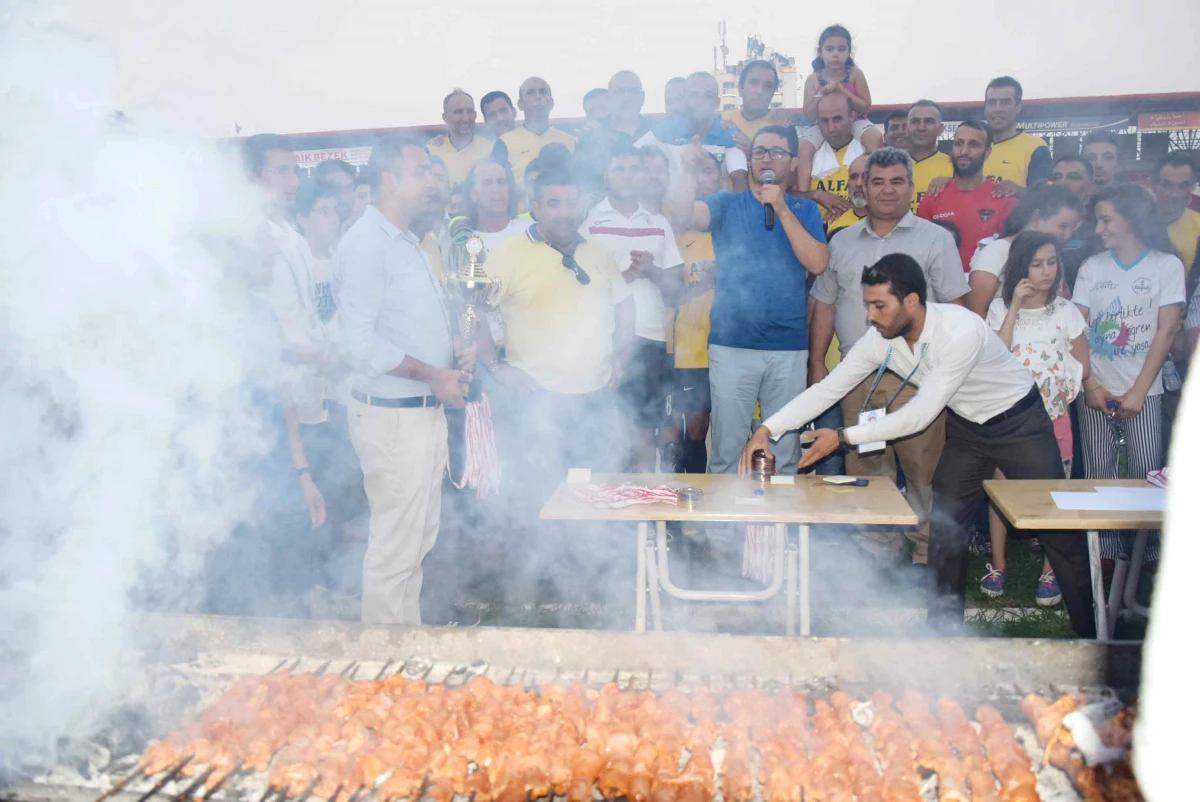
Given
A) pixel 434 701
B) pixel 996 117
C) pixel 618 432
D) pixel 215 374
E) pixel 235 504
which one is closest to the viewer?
pixel 434 701

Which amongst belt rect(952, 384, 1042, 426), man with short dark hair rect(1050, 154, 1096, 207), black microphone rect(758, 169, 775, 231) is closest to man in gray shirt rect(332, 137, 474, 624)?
black microphone rect(758, 169, 775, 231)

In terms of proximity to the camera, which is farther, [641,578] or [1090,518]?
→ [641,578]

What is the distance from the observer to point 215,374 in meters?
3.22

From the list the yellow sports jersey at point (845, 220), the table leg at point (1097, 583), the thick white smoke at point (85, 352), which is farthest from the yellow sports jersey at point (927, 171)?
the thick white smoke at point (85, 352)

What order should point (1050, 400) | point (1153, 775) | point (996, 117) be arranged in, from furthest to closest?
point (996, 117) → point (1050, 400) → point (1153, 775)

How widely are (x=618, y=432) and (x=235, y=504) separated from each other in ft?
7.65

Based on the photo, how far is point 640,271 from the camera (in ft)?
17.5

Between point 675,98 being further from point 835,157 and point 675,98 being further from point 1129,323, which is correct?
point 1129,323

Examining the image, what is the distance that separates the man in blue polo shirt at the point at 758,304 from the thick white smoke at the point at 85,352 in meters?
3.07

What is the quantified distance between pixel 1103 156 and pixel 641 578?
4.48 metres

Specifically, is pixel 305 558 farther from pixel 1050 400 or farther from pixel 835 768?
pixel 1050 400

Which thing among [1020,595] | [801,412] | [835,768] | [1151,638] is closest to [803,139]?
[801,412]

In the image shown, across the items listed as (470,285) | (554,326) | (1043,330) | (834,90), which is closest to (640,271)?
(554,326)

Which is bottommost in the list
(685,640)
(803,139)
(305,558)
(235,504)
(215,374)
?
(305,558)
